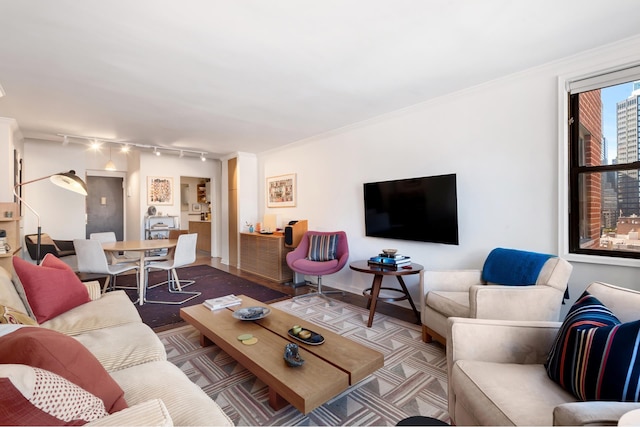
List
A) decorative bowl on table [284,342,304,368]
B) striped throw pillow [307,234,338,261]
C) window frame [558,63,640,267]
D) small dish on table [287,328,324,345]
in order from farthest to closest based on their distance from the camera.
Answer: striped throw pillow [307,234,338,261], window frame [558,63,640,267], small dish on table [287,328,324,345], decorative bowl on table [284,342,304,368]

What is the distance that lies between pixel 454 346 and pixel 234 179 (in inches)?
210

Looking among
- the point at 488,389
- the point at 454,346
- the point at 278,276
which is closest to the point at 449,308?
the point at 454,346

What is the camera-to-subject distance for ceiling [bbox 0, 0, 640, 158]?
179 centimetres

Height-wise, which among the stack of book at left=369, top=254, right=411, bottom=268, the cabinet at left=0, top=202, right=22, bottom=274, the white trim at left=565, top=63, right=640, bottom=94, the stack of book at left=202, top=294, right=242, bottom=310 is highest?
the white trim at left=565, top=63, right=640, bottom=94

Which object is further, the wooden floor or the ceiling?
the wooden floor

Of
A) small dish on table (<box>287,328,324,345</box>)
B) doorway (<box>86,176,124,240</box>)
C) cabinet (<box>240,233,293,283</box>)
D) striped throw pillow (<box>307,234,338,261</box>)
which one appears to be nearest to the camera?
small dish on table (<box>287,328,324,345</box>)

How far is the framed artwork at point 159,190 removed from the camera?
6.30 meters

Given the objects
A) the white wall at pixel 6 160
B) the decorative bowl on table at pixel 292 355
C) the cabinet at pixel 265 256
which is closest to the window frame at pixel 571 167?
the decorative bowl on table at pixel 292 355

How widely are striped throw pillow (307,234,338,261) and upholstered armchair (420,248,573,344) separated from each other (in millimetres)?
1628

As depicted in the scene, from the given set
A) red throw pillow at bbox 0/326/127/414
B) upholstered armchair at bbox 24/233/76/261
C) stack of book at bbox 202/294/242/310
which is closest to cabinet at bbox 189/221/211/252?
upholstered armchair at bbox 24/233/76/261

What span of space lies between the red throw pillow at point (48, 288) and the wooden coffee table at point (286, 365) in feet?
2.82

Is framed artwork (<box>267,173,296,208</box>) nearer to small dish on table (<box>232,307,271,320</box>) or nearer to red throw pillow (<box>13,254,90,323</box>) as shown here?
small dish on table (<box>232,307,271,320</box>)

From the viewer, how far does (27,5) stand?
171 cm

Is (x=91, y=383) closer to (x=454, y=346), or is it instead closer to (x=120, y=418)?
(x=120, y=418)
